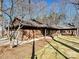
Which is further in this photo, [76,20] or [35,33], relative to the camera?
[76,20]

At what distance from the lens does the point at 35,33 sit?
3622 centimetres

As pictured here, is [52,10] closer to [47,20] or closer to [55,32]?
[47,20]

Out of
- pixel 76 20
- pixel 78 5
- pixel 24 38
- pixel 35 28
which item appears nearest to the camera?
pixel 24 38

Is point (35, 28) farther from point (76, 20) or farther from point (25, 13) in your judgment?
point (76, 20)

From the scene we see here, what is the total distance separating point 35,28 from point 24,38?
374 centimetres

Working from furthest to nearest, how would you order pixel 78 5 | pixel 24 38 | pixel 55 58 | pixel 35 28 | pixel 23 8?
pixel 78 5 → pixel 35 28 → pixel 24 38 → pixel 23 8 → pixel 55 58

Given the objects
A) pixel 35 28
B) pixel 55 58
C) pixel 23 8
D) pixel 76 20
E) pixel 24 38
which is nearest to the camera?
pixel 55 58

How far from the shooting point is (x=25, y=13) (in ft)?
71.9

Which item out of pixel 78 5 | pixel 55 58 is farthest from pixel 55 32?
pixel 55 58

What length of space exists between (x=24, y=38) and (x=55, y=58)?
23.4 m

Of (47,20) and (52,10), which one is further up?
(52,10)

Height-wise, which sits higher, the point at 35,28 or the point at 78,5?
the point at 78,5

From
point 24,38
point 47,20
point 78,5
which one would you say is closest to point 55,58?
point 24,38

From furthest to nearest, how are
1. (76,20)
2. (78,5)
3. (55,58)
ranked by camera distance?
(76,20) → (78,5) → (55,58)
